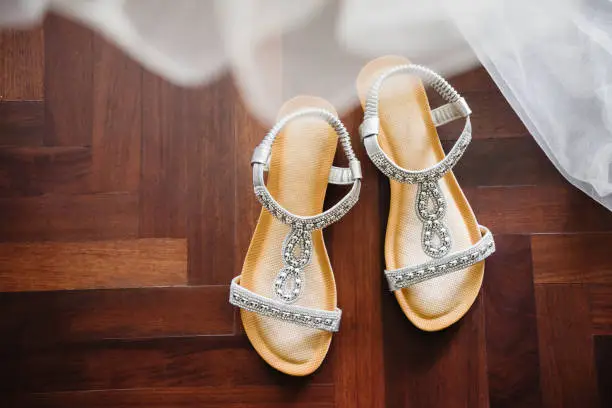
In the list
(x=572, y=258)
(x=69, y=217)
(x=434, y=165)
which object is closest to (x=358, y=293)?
(x=434, y=165)

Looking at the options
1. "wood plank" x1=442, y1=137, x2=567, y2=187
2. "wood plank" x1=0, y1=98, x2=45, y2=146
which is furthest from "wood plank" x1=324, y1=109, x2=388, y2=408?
"wood plank" x1=0, y1=98, x2=45, y2=146

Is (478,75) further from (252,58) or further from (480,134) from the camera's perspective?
(252,58)

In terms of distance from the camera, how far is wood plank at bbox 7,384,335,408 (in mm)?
745

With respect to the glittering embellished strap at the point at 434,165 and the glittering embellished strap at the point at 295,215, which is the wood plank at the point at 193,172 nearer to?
the glittering embellished strap at the point at 295,215

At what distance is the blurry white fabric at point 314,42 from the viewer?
72 centimetres

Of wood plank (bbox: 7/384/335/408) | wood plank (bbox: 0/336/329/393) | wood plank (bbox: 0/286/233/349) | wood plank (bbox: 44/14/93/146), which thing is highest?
wood plank (bbox: 44/14/93/146)

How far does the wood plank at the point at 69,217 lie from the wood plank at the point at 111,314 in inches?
3.3

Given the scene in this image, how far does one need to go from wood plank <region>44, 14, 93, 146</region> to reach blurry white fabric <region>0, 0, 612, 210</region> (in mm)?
26

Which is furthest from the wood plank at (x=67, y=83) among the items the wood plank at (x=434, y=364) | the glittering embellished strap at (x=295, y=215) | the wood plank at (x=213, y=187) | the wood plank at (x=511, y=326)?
the wood plank at (x=511, y=326)

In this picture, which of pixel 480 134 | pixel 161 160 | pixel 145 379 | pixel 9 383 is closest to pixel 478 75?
pixel 480 134

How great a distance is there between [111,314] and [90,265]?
78 millimetres

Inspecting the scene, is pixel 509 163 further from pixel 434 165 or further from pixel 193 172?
pixel 193 172

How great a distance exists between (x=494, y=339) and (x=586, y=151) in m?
0.29

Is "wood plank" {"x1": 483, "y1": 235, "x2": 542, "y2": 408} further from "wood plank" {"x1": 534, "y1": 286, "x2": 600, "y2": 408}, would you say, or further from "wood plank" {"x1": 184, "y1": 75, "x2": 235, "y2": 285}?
"wood plank" {"x1": 184, "y1": 75, "x2": 235, "y2": 285}
